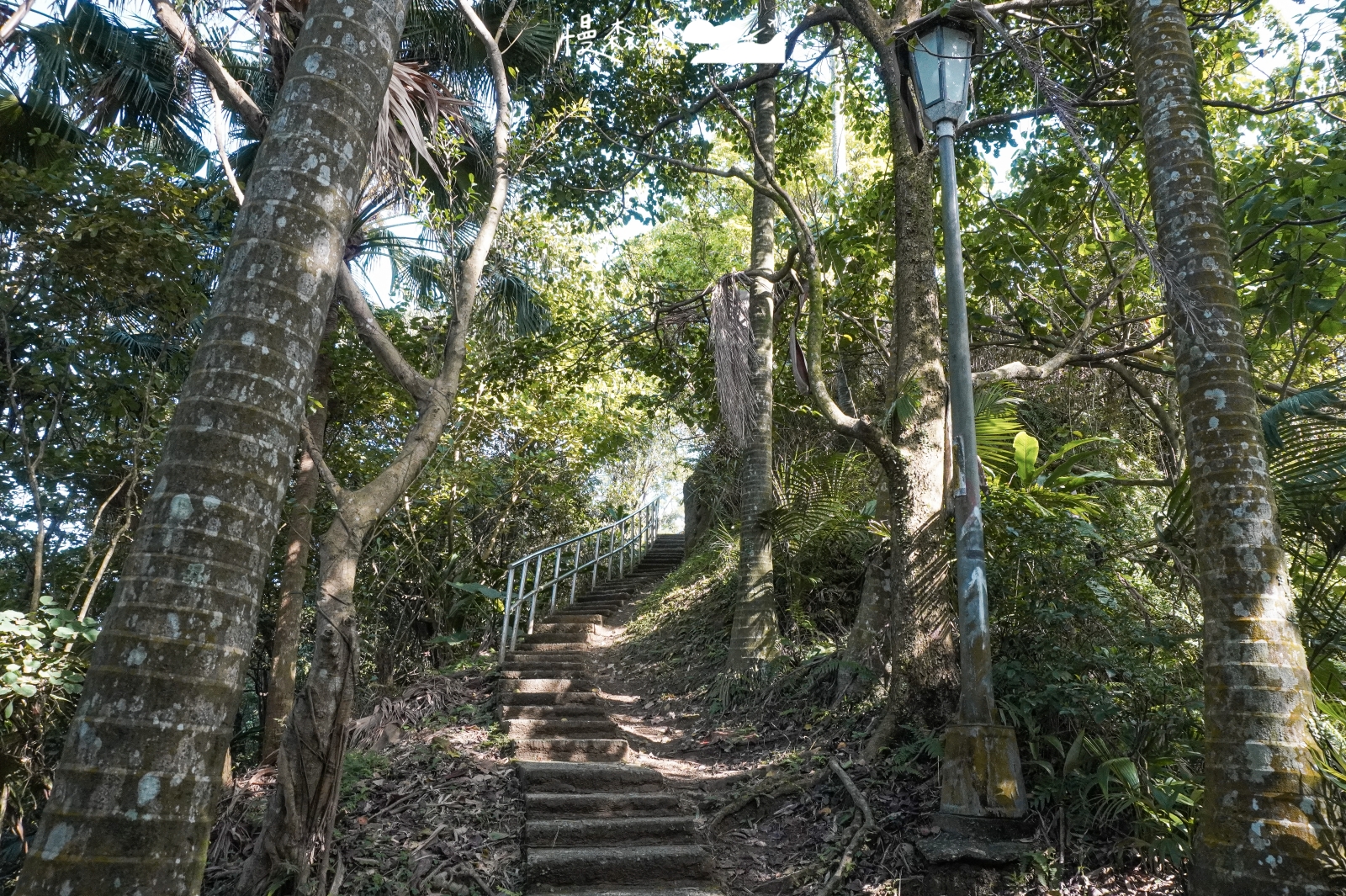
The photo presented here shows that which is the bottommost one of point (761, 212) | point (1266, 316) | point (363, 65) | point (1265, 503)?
point (1265, 503)

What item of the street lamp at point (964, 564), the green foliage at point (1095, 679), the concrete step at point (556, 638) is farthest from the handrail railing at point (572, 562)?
the street lamp at point (964, 564)

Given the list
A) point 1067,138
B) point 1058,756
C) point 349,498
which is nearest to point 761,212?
point 1067,138

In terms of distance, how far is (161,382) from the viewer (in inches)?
293

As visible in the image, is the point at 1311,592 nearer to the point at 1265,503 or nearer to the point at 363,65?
the point at 1265,503

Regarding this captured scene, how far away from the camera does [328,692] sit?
451 cm

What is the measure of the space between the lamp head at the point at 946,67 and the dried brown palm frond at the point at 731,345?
3.03 metres

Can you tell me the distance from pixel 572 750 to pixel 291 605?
3.34m

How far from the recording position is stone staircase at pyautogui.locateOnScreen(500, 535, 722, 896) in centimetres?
475

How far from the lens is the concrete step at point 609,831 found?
501 cm

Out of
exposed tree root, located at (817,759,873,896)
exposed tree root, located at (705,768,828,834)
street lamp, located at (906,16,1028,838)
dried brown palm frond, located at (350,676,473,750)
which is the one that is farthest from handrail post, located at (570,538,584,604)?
street lamp, located at (906,16,1028,838)

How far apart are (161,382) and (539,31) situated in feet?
18.0

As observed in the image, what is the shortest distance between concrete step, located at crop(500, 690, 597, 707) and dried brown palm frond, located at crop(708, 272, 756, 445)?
2773 millimetres

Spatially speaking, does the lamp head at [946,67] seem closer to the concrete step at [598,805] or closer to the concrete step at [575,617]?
the concrete step at [598,805]

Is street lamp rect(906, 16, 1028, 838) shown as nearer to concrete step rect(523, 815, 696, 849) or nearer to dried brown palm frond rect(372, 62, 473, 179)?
concrete step rect(523, 815, 696, 849)
